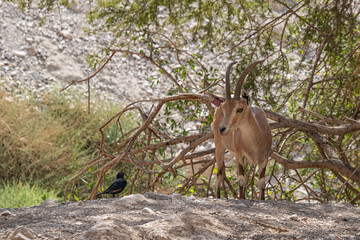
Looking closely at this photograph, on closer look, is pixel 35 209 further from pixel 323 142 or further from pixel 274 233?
pixel 323 142

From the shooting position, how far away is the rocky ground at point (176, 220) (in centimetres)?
273

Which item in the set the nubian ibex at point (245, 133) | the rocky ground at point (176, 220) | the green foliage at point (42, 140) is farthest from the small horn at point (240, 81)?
the green foliage at point (42, 140)

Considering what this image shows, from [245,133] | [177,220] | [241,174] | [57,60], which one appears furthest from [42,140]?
[177,220]

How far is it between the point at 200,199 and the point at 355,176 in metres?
2.50

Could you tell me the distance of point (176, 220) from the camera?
9.82ft

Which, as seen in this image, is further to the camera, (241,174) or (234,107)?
(241,174)

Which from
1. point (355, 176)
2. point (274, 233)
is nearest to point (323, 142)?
point (355, 176)

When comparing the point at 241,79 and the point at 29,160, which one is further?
the point at 29,160

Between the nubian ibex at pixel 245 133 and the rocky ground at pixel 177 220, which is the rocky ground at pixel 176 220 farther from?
the nubian ibex at pixel 245 133

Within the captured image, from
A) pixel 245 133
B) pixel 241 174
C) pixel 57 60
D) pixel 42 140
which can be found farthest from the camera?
pixel 57 60

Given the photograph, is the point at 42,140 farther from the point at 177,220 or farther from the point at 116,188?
the point at 177,220

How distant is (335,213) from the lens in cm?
395

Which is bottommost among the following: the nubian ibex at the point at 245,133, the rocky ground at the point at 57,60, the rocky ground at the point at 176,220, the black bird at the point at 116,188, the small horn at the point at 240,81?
the rocky ground at the point at 176,220

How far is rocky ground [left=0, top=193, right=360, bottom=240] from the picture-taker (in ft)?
8.97
